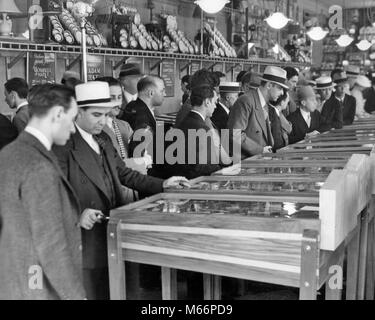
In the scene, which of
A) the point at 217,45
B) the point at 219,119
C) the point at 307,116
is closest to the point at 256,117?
the point at 219,119

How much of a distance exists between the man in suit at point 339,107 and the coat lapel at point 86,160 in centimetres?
465

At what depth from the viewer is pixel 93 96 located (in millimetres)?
2822

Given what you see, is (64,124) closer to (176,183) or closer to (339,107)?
(176,183)

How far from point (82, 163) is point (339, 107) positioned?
16.3 ft

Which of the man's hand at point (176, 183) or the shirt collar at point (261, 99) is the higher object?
the shirt collar at point (261, 99)

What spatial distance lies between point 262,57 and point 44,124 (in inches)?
347

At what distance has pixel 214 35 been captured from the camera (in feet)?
27.4

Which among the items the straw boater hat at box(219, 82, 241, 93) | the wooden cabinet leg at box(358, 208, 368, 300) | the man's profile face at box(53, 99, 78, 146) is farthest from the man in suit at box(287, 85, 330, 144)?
the man's profile face at box(53, 99, 78, 146)

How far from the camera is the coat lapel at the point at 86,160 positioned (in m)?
2.75

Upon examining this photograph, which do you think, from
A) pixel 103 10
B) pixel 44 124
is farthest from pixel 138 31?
pixel 44 124

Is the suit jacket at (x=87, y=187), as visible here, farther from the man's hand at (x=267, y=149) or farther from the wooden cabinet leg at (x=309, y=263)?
the man's hand at (x=267, y=149)

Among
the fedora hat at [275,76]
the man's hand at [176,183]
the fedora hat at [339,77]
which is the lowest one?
the man's hand at [176,183]

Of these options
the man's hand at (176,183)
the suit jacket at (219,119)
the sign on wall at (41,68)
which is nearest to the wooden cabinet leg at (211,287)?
the man's hand at (176,183)
